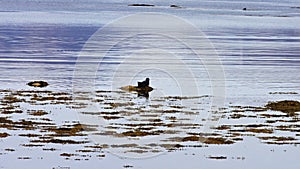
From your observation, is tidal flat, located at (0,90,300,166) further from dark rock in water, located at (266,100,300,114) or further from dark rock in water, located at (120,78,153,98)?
dark rock in water, located at (120,78,153,98)

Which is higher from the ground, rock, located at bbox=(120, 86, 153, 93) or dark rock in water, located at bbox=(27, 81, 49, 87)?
dark rock in water, located at bbox=(27, 81, 49, 87)

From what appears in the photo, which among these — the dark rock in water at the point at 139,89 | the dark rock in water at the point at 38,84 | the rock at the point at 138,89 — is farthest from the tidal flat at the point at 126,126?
the dark rock in water at the point at 38,84

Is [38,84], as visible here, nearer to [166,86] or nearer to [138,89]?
[138,89]

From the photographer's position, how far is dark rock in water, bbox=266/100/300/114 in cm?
3907

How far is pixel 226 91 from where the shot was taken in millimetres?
46250

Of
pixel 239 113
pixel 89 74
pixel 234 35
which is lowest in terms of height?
pixel 239 113

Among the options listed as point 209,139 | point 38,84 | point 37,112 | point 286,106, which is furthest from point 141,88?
point 209,139

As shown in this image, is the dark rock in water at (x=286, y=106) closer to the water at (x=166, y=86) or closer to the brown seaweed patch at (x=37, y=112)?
the water at (x=166, y=86)

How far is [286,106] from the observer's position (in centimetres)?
4019

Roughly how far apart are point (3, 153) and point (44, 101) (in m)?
13.2

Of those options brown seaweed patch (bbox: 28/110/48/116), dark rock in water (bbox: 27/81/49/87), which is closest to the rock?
dark rock in water (bbox: 27/81/49/87)

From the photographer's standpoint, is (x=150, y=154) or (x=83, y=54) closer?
(x=150, y=154)

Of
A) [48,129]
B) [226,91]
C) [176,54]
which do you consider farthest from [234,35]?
[48,129]

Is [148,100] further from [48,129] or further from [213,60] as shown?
[213,60]
